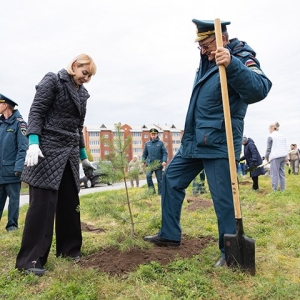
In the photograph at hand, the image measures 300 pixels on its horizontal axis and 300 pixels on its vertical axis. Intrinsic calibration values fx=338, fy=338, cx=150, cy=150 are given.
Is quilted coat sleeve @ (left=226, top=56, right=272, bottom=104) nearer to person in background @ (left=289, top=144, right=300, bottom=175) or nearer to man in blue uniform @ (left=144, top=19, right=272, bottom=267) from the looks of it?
man in blue uniform @ (left=144, top=19, right=272, bottom=267)

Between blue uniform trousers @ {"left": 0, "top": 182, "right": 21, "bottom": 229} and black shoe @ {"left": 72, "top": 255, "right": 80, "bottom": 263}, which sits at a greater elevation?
blue uniform trousers @ {"left": 0, "top": 182, "right": 21, "bottom": 229}

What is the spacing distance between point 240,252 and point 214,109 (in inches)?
50.1

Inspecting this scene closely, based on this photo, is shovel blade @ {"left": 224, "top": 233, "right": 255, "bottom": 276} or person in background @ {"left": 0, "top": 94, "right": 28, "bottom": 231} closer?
shovel blade @ {"left": 224, "top": 233, "right": 255, "bottom": 276}

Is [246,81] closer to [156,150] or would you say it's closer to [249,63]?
[249,63]

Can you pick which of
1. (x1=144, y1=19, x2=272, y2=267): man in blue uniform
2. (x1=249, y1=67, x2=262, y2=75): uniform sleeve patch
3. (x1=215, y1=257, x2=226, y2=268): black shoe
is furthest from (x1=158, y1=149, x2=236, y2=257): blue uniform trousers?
(x1=249, y1=67, x2=262, y2=75): uniform sleeve patch

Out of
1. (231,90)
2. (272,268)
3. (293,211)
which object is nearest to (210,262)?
(272,268)

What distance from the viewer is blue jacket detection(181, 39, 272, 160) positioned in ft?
9.76

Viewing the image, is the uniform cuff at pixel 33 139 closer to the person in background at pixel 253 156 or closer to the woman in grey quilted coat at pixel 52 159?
the woman in grey quilted coat at pixel 52 159

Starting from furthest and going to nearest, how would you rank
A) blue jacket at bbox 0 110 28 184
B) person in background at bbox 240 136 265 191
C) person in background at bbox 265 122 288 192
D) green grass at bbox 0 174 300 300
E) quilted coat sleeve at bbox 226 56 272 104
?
person in background at bbox 240 136 265 191
person in background at bbox 265 122 288 192
blue jacket at bbox 0 110 28 184
quilted coat sleeve at bbox 226 56 272 104
green grass at bbox 0 174 300 300

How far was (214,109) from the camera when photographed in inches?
122

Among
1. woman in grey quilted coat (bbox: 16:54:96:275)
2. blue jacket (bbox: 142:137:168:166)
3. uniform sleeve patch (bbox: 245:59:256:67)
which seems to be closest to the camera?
uniform sleeve patch (bbox: 245:59:256:67)

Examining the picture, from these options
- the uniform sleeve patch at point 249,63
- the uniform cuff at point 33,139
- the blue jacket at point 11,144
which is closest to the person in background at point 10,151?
the blue jacket at point 11,144

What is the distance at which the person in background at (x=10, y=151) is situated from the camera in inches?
211

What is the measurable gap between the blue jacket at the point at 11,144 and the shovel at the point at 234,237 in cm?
366
